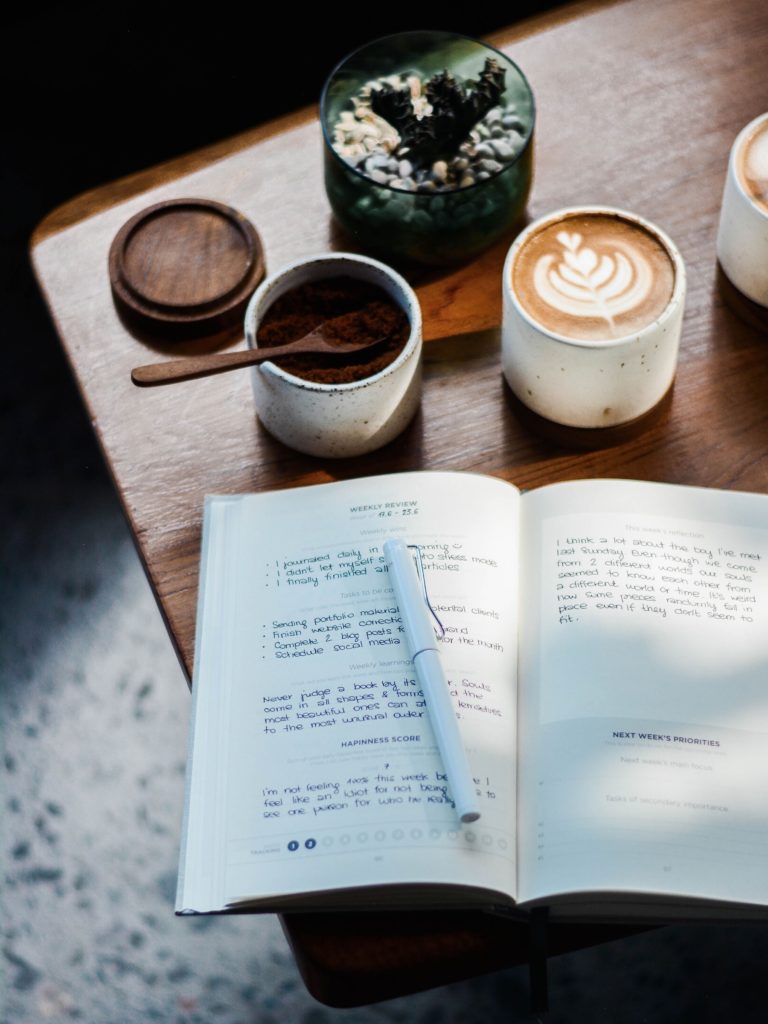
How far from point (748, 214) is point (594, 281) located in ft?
0.44

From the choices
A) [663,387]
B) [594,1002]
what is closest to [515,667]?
[663,387]

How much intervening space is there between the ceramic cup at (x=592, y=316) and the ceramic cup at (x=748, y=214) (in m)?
0.07

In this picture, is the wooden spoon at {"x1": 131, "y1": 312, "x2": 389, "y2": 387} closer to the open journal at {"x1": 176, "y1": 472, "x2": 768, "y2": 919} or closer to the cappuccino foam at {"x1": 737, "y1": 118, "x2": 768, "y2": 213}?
the open journal at {"x1": 176, "y1": 472, "x2": 768, "y2": 919}

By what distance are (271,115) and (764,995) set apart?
4.56 feet

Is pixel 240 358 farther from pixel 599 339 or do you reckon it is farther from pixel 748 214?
pixel 748 214

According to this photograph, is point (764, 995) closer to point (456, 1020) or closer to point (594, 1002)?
point (594, 1002)

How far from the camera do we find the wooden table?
867 millimetres

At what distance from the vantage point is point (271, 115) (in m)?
1.77

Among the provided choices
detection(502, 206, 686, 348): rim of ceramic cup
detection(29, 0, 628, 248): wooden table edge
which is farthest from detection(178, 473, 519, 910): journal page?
detection(29, 0, 628, 248): wooden table edge

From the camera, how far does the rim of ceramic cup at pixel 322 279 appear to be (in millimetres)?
798

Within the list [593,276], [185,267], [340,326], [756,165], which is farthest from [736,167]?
[185,267]

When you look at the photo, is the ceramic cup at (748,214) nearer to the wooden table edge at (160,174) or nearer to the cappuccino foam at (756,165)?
the cappuccino foam at (756,165)

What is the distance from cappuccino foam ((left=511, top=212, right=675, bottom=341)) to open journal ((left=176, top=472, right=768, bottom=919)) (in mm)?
119

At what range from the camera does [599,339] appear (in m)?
0.81
